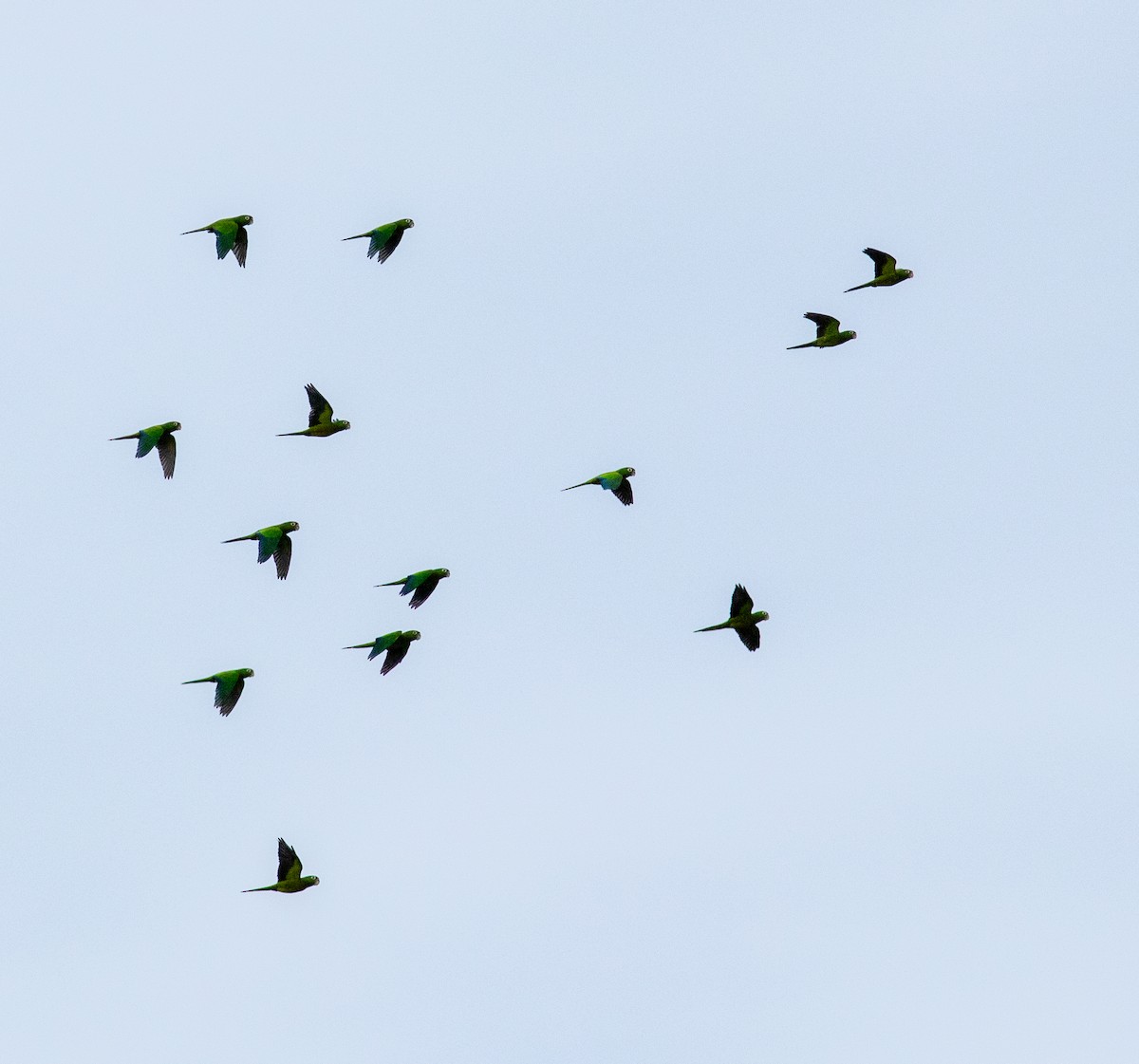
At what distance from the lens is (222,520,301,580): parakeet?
52.9 meters

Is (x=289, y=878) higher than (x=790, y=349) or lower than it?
lower

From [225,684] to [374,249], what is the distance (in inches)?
462

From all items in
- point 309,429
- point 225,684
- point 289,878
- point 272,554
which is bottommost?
Result: point 289,878

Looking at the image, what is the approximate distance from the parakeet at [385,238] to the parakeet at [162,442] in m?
6.78

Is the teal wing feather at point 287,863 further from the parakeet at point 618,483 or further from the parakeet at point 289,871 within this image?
the parakeet at point 618,483

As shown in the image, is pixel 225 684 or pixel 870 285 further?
pixel 870 285

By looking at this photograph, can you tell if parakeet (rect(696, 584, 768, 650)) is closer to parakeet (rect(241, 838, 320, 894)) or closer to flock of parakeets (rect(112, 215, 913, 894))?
flock of parakeets (rect(112, 215, 913, 894))

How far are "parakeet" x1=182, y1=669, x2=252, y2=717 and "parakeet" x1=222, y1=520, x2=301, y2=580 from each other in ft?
8.71

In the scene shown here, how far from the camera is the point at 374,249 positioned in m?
54.3

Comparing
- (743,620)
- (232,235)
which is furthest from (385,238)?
(743,620)

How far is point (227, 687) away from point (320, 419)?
7309 millimetres

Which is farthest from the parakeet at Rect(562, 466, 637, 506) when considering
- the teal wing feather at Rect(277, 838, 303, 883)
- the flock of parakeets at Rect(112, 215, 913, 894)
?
the teal wing feather at Rect(277, 838, 303, 883)

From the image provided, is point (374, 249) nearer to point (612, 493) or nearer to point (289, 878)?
point (612, 493)

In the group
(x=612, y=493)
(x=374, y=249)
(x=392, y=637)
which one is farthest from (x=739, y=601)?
(x=374, y=249)
